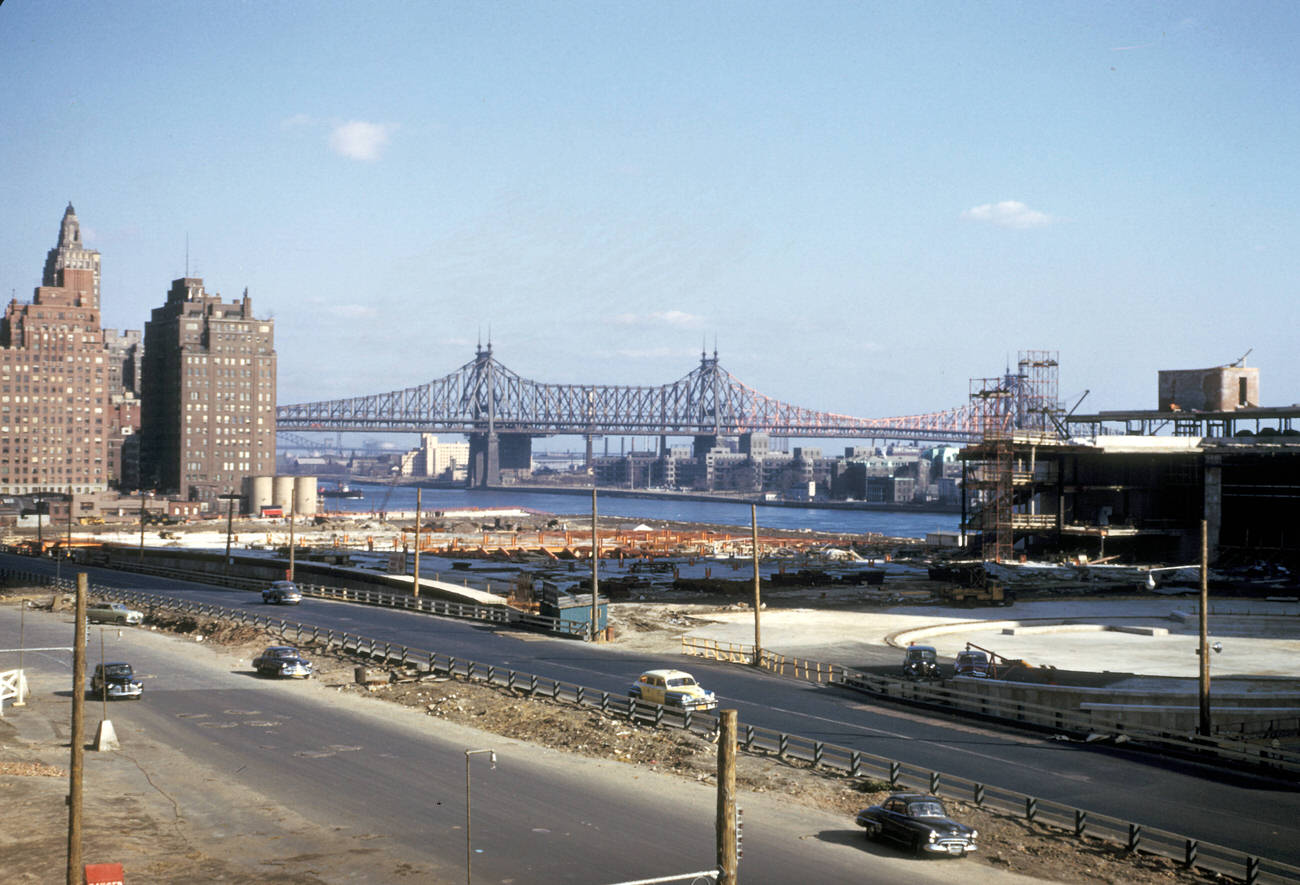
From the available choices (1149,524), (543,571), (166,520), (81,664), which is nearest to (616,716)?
(81,664)

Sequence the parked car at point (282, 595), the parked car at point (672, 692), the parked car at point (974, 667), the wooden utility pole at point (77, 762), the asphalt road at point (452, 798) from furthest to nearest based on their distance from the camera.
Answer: the parked car at point (282, 595), the parked car at point (974, 667), the parked car at point (672, 692), the asphalt road at point (452, 798), the wooden utility pole at point (77, 762)

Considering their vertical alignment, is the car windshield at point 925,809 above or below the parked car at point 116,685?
above

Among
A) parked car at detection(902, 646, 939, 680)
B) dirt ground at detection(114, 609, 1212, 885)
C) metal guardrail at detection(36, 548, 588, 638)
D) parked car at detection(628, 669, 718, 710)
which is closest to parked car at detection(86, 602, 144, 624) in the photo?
metal guardrail at detection(36, 548, 588, 638)

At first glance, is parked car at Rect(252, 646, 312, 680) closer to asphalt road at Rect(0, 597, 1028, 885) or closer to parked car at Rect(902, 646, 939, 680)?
asphalt road at Rect(0, 597, 1028, 885)

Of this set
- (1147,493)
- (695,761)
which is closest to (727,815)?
(695,761)

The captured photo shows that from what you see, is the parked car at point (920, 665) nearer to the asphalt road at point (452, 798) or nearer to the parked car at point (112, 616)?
the asphalt road at point (452, 798)

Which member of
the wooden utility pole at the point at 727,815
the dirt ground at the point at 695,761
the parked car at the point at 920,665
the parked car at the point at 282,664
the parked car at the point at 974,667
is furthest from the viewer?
the parked car at the point at 282,664

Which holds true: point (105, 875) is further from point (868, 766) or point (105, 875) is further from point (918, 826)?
point (868, 766)

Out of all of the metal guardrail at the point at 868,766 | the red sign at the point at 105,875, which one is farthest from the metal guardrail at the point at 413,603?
the red sign at the point at 105,875
